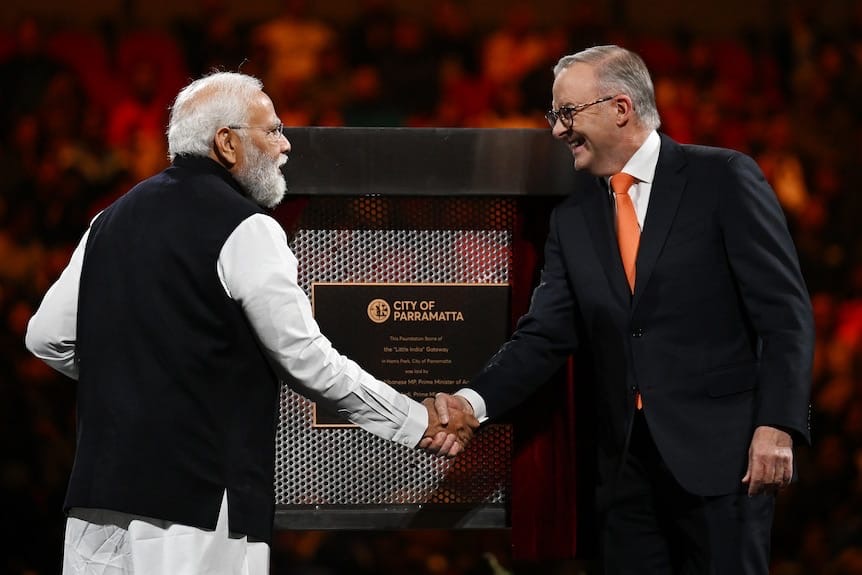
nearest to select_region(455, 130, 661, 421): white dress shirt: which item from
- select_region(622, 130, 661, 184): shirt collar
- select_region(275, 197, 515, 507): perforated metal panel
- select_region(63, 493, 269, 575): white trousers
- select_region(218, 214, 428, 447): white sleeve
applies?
select_region(622, 130, 661, 184): shirt collar

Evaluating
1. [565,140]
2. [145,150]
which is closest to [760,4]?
[145,150]

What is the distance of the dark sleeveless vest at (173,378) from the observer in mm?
1853

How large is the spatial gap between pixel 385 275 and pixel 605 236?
0.43 m

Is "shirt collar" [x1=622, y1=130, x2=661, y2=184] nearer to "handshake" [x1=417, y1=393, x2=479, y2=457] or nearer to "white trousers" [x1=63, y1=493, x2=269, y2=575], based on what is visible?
"handshake" [x1=417, y1=393, x2=479, y2=457]

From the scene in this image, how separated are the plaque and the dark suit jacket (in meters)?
0.23

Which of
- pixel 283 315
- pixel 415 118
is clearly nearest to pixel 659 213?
pixel 283 315

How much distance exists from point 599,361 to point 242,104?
0.75 metres

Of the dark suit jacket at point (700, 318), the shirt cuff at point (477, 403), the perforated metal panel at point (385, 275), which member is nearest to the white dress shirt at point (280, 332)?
the shirt cuff at point (477, 403)

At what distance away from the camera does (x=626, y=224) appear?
216 centimetres

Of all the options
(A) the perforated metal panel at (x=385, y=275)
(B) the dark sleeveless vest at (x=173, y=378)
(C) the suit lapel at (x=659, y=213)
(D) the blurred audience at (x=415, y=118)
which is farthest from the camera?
(D) the blurred audience at (x=415, y=118)

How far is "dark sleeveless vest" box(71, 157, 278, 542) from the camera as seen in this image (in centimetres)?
185

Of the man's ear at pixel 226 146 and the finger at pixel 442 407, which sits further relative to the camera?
the finger at pixel 442 407

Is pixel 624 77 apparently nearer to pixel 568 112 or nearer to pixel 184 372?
pixel 568 112

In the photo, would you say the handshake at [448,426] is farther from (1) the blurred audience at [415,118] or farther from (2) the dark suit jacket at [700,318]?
(1) the blurred audience at [415,118]
